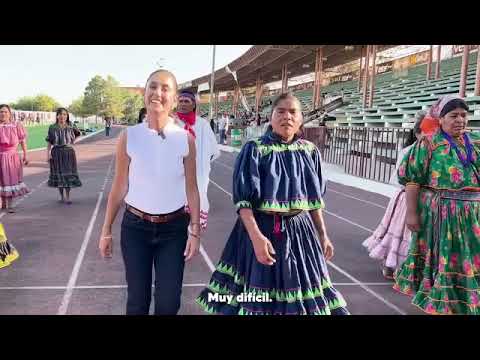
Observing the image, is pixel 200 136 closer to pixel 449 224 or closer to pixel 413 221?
pixel 413 221

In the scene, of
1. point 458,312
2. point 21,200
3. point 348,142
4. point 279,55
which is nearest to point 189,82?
point 279,55

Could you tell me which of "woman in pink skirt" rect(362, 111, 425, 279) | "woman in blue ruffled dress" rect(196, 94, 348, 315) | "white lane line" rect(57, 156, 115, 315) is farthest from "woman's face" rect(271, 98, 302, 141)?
"white lane line" rect(57, 156, 115, 315)

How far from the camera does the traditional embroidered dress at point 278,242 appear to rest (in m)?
2.97

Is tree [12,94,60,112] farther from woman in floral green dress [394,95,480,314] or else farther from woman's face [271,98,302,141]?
woman's face [271,98,302,141]

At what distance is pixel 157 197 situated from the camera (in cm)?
290

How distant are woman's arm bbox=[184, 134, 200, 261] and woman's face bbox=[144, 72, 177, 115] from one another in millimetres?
269

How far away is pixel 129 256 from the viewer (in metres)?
2.96

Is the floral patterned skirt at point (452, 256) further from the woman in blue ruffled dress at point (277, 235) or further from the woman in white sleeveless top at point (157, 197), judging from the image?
the woman in white sleeveless top at point (157, 197)

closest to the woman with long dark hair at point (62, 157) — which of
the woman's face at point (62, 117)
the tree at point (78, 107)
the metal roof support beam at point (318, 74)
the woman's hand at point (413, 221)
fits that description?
the woman's face at point (62, 117)

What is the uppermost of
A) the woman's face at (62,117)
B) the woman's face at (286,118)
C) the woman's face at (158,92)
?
the woman's face at (158,92)

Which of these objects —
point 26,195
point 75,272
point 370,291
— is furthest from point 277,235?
point 26,195

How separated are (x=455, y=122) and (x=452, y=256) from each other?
1.03 m

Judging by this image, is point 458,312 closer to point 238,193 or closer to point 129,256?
point 238,193
